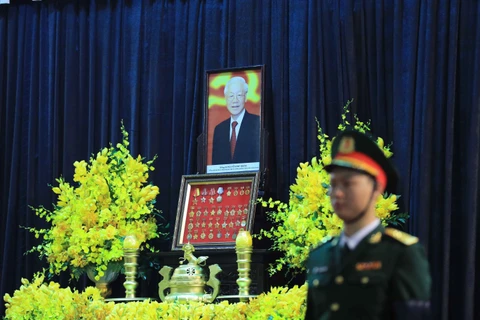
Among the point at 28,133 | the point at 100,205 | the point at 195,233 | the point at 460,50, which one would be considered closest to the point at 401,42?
the point at 460,50

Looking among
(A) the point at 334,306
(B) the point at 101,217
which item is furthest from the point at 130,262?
(A) the point at 334,306

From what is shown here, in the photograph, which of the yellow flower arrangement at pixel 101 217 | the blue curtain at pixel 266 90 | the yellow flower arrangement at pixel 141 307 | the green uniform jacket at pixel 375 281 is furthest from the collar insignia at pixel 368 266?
the yellow flower arrangement at pixel 101 217

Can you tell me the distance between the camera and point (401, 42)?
4.91 meters

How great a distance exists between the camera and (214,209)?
4855 millimetres

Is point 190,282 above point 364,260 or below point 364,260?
below

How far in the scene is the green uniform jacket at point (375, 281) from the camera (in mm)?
1962

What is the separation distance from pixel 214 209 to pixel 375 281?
2884mm

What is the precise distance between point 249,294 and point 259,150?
82 cm

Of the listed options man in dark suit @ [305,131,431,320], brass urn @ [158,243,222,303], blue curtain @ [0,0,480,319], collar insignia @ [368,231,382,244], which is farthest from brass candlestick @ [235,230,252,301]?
collar insignia @ [368,231,382,244]

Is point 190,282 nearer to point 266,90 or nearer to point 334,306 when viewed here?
point 266,90

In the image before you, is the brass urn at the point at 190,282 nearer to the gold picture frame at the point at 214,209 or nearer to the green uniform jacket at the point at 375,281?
the gold picture frame at the point at 214,209

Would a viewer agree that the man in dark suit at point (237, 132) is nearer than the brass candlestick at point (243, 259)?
No

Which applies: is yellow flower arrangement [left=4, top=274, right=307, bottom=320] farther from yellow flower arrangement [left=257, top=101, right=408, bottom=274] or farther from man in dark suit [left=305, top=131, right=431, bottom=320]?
man in dark suit [left=305, top=131, right=431, bottom=320]

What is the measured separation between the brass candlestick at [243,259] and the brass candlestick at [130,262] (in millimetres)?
563
